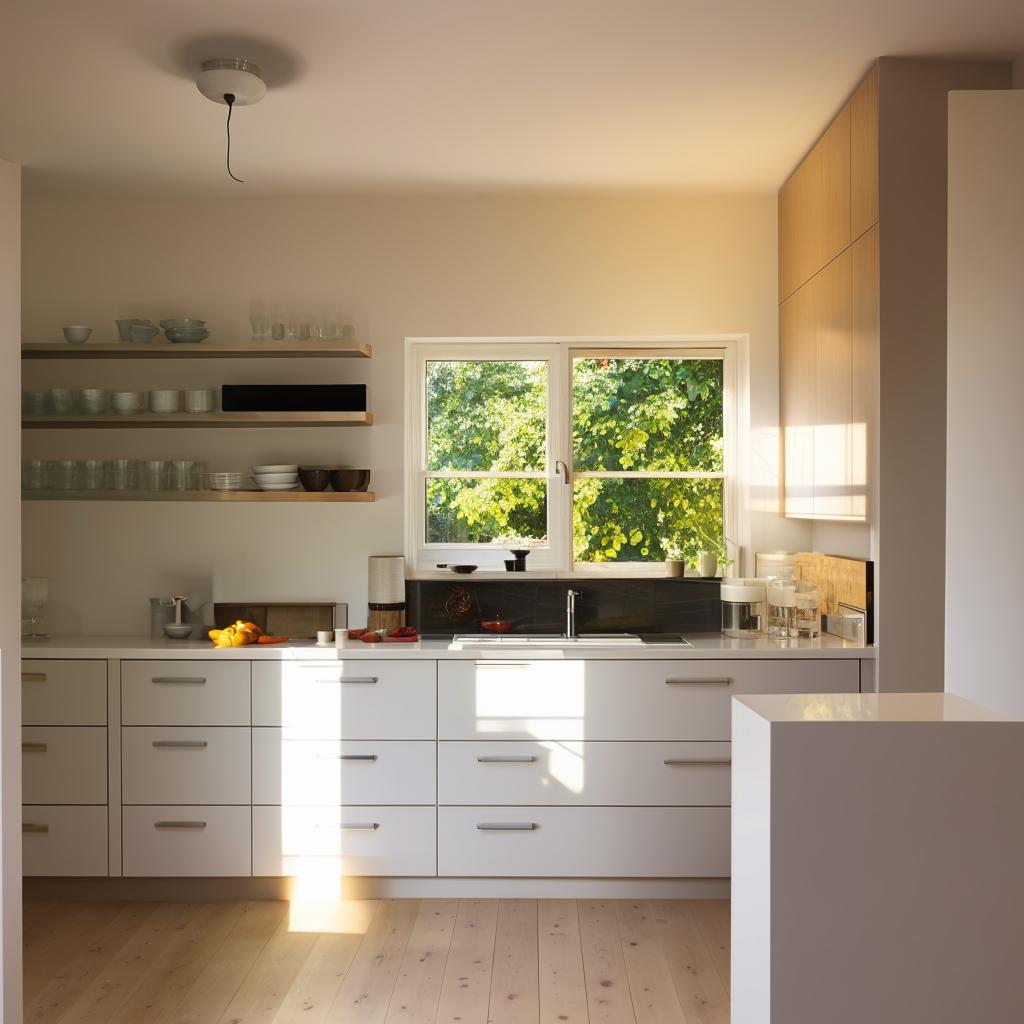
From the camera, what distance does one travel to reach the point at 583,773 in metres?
3.46

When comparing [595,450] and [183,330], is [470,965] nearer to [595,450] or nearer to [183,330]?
[595,450]

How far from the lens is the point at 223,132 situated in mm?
3357

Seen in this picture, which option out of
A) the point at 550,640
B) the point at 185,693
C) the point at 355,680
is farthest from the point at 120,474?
the point at 550,640

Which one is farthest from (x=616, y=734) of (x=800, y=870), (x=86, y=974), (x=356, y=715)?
(x=800, y=870)

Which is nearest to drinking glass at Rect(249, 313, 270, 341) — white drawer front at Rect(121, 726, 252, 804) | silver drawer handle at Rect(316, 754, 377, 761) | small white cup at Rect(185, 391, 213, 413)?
small white cup at Rect(185, 391, 213, 413)

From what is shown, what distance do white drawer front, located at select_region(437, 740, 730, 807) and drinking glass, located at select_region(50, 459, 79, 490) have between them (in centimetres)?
182

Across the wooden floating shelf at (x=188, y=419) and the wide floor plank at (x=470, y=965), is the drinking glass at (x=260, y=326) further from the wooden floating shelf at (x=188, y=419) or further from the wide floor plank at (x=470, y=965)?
the wide floor plank at (x=470, y=965)

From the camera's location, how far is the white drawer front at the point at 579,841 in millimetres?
3447

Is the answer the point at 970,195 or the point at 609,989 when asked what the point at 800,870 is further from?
the point at 970,195

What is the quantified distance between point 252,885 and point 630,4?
3.08 m

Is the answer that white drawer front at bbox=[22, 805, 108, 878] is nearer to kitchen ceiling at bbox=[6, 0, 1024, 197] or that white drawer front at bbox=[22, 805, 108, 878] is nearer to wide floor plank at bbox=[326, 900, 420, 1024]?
wide floor plank at bbox=[326, 900, 420, 1024]

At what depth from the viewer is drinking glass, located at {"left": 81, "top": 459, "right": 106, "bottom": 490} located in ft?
12.7

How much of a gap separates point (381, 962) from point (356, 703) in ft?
2.81

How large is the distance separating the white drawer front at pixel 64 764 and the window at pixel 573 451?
142 cm
